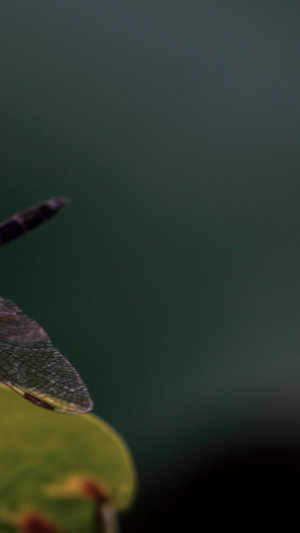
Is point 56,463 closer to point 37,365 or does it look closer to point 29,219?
point 37,365

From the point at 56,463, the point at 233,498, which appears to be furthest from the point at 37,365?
the point at 233,498

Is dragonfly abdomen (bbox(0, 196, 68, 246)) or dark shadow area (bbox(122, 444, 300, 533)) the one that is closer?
dragonfly abdomen (bbox(0, 196, 68, 246))

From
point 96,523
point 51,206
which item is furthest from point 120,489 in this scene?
point 51,206

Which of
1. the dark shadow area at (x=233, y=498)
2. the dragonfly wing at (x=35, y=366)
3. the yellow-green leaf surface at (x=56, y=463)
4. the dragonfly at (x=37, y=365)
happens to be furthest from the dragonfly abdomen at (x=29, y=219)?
the dark shadow area at (x=233, y=498)

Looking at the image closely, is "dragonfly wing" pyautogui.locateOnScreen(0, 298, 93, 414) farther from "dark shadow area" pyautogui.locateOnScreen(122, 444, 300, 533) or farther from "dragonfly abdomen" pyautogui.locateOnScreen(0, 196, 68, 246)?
"dark shadow area" pyautogui.locateOnScreen(122, 444, 300, 533)

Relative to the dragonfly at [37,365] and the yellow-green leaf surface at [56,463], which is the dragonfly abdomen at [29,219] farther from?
the yellow-green leaf surface at [56,463]

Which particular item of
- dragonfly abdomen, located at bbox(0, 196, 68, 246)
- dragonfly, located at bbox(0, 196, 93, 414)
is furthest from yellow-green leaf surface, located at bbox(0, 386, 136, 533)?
dragonfly abdomen, located at bbox(0, 196, 68, 246)

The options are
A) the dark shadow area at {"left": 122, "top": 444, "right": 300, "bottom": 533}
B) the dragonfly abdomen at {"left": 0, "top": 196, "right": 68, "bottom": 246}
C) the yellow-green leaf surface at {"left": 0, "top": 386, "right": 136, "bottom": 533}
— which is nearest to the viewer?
the yellow-green leaf surface at {"left": 0, "top": 386, "right": 136, "bottom": 533}

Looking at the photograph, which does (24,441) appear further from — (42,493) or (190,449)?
(190,449)
